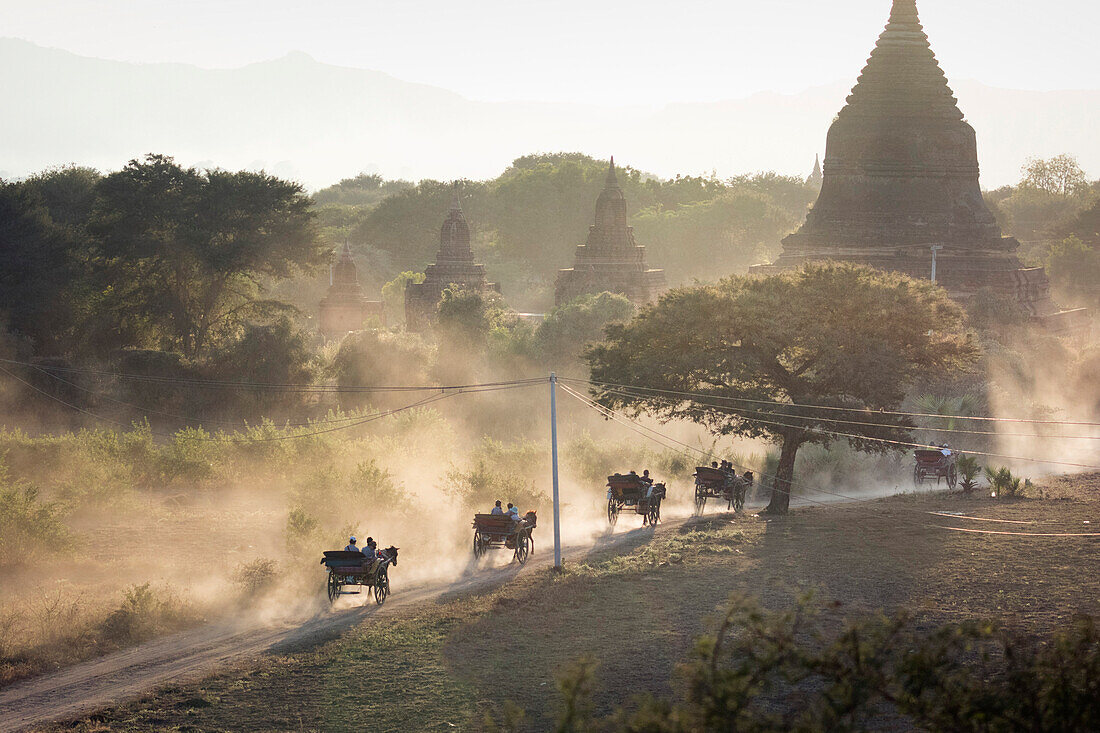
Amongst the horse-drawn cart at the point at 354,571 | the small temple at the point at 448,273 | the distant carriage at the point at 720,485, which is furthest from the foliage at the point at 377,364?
the horse-drawn cart at the point at 354,571

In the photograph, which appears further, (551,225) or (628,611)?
(551,225)

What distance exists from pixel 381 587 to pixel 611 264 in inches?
1693

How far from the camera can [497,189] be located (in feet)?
366

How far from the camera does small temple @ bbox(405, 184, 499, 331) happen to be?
65.0 metres

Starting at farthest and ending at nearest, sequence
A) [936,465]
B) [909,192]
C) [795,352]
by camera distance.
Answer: [909,192] < [936,465] < [795,352]

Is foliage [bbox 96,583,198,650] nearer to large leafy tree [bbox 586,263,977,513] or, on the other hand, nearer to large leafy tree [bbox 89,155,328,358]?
large leafy tree [bbox 586,263,977,513]

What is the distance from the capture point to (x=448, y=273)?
65125mm

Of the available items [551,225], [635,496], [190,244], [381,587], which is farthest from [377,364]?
[551,225]

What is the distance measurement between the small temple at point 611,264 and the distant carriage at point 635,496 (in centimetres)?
3419

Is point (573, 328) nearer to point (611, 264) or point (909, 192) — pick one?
point (611, 264)

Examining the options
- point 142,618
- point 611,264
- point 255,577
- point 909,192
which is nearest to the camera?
point 142,618

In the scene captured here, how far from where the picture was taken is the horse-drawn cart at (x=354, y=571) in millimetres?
20875

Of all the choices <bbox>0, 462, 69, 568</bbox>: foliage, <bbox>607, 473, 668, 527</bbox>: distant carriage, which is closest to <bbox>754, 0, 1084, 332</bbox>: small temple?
<bbox>607, 473, 668, 527</bbox>: distant carriage

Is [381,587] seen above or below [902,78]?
below
